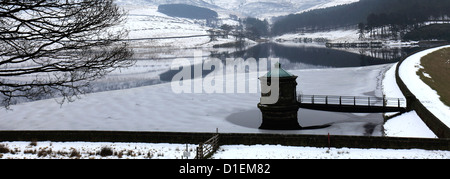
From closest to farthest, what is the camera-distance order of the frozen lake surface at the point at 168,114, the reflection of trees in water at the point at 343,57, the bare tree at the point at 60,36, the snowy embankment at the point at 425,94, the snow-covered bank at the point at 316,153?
the bare tree at the point at 60,36, the snow-covered bank at the point at 316,153, the snowy embankment at the point at 425,94, the frozen lake surface at the point at 168,114, the reflection of trees in water at the point at 343,57

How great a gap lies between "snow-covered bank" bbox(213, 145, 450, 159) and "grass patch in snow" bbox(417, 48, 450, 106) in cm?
1636

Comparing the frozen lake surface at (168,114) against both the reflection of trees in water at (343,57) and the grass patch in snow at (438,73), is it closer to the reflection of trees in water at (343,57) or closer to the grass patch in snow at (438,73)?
the grass patch in snow at (438,73)

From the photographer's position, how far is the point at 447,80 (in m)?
50.2

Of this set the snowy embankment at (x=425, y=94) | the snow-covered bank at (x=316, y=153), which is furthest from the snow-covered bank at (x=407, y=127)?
→ the snow-covered bank at (x=316, y=153)

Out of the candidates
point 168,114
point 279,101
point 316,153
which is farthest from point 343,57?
point 316,153

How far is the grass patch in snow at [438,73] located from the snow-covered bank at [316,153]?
16363mm

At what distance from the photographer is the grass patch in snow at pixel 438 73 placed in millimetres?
39912

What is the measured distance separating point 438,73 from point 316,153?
4447 cm

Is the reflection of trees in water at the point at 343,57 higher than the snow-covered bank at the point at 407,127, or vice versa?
the reflection of trees in water at the point at 343,57

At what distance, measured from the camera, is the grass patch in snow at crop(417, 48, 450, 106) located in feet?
131
